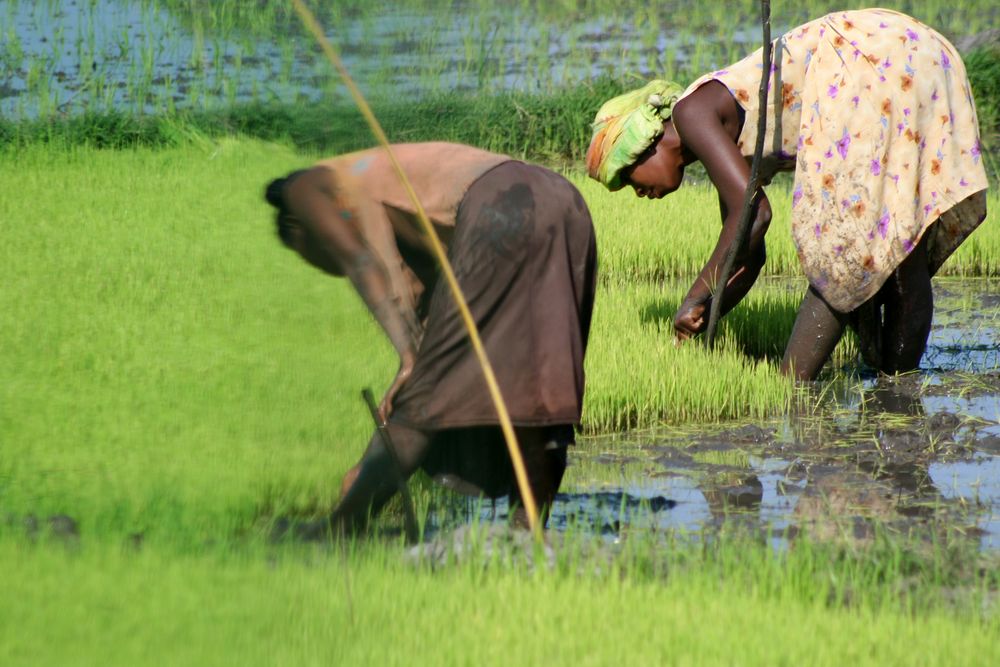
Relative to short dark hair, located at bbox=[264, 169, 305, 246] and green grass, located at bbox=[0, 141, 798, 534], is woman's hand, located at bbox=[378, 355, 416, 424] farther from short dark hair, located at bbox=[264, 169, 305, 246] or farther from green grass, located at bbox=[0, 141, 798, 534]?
short dark hair, located at bbox=[264, 169, 305, 246]

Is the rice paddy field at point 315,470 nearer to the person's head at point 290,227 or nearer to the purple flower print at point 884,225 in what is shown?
the person's head at point 290,227

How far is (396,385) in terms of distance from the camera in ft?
9.04

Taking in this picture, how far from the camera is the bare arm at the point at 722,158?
14.3 feet

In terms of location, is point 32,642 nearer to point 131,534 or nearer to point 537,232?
point 131,534

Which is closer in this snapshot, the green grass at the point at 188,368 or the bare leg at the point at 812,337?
the green grass at the point at 188,368

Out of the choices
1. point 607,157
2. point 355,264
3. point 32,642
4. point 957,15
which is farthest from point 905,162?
point 957,15

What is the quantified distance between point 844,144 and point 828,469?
1.05m

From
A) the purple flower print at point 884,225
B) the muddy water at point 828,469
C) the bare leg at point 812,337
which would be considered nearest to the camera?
the muddy water at point 828,469

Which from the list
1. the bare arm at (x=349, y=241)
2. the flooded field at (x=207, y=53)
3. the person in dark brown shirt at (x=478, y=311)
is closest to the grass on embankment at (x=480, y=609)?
the person in dark brown shirt at (x=478, y=311)

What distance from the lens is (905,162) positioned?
4375 mm

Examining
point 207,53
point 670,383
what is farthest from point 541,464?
point 670,383

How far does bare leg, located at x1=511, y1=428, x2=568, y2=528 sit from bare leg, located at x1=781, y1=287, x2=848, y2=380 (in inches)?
70.8

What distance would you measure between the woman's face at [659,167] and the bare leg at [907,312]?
2.81 ft

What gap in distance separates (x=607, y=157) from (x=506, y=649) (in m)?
2.26
